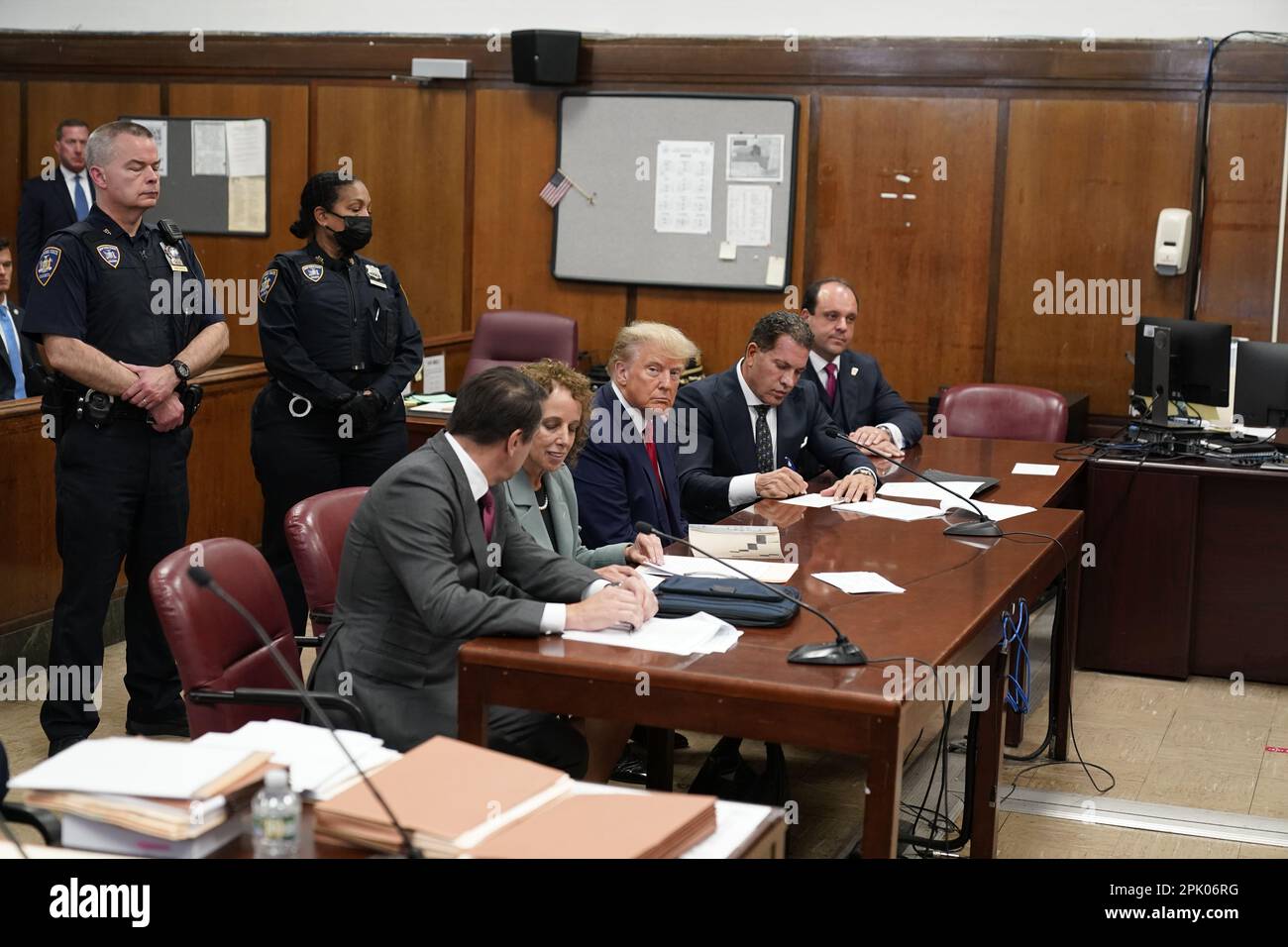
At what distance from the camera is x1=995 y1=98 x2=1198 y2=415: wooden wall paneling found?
679cm

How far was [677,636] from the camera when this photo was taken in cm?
285

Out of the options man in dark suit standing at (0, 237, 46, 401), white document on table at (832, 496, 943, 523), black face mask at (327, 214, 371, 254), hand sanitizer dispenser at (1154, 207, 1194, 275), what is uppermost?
hand sanitizer dispenser at (1154, 207, 1194, 275)

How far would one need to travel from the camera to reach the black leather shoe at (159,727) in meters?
4.29

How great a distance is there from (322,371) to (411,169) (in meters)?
3.64

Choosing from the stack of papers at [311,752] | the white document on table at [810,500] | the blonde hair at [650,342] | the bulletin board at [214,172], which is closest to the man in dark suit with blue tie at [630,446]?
the blonde hair at [650,342]

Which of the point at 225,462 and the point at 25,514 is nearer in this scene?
the point at 25,514

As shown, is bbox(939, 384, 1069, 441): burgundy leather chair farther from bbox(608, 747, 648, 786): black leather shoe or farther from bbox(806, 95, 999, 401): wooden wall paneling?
→ bbox(608, 747, 648, 786): black leather shoe

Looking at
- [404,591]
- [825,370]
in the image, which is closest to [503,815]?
[404,591]

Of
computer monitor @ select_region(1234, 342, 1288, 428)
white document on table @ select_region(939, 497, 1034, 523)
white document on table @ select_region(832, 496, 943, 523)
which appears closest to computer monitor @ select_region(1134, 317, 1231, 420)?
computer monitor @ select_region(1234, 342, 1288, 428)

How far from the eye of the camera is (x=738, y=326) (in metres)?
7.62

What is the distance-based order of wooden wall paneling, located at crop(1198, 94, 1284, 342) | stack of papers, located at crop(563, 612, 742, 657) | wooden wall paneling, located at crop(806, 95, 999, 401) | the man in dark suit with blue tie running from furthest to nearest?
wooden wall paneling, located at crop(806, 95, 999, 401)
wooden wall paneling, located at crop(1198, 94, 1284, 342)
the man in dark suit with blue tie
stack of papers, located at crop(563, 612, 742, 657)

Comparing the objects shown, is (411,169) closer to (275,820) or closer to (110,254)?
(110,254)

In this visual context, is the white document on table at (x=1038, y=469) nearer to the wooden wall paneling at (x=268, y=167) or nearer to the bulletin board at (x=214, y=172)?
the wooden wall paneling at (x=268, y=167)

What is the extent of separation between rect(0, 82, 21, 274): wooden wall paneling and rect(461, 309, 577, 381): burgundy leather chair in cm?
345
